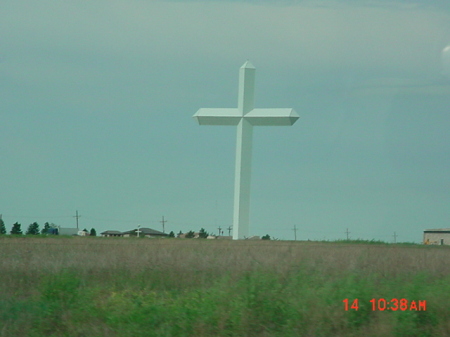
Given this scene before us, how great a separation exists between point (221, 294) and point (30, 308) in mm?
3608

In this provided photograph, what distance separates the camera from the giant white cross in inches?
1246

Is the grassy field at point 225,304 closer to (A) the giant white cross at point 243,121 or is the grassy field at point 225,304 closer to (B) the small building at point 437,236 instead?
(A) the giant white cross at point 243,121

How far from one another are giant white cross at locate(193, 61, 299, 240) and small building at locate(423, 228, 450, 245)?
21929 millimetres

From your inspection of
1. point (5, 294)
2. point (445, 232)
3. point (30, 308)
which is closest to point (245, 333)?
point (30, 308)

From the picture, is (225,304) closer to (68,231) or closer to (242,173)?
(242,173)

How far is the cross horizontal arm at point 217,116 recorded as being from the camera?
32156mm

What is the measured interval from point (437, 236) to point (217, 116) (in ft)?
87.7

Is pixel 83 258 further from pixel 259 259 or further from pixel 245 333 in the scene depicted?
pixel 245 333

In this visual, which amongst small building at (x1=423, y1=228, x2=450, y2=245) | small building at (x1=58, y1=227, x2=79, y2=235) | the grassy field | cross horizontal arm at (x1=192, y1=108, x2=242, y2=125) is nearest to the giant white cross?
cross horizontal arm at (x1=192, y1=108, x2=242, y2=125)

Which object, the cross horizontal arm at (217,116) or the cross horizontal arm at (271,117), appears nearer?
the cross horizontal arm at (271,117)

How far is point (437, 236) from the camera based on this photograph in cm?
5188

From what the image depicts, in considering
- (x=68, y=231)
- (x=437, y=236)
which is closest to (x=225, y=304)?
(x=437, y=236)
